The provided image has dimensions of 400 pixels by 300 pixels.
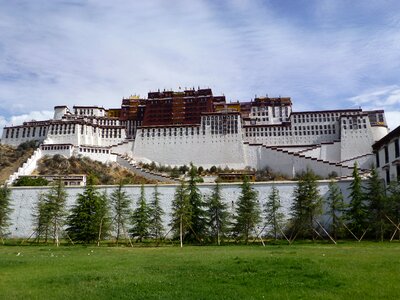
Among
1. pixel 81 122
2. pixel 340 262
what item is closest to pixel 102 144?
pixel 81 122

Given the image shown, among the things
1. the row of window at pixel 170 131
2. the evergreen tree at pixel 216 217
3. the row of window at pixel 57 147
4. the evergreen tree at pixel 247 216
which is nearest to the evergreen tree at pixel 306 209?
the evergreen tree at pixel 247 216

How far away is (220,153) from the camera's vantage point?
80.1m

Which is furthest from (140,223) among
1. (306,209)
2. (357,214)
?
(357,214)

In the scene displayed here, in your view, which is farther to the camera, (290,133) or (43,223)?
(290,133)

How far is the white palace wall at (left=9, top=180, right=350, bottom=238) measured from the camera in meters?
37.2

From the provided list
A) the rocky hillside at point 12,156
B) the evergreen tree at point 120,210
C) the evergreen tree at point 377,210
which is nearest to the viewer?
the evergreen tree at point 377,210

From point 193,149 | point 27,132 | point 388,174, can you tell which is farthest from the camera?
point 27,132

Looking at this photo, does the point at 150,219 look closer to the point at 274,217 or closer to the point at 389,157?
the point at 274,217

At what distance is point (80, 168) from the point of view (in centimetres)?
7181

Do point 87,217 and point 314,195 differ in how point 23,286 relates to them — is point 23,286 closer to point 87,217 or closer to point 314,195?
point 87,217

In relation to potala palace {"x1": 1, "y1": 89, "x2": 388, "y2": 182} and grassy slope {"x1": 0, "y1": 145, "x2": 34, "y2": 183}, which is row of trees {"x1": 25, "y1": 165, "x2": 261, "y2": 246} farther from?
potala palace {"x1": 1, "y1": 89, "x2": 388, "y2": 182}

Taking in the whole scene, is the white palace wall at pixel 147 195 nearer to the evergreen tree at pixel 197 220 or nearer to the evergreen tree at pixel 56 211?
the evergreen tree at pixel 197 220

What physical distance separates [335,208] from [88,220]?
18.3m

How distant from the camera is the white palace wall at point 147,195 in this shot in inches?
1463
